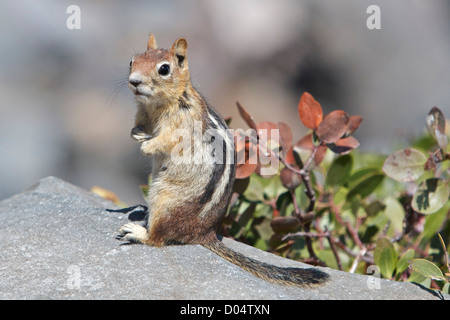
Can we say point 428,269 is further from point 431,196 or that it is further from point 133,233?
point 133,233

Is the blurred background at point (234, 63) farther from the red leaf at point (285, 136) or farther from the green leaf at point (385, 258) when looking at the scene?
the green leaf at point (385, 258)

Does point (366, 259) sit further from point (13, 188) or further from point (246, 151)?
point (13, 188)

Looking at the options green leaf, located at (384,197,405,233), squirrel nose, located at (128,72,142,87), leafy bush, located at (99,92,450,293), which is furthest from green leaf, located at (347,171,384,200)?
squirrel nose, located at (128,72,142,87)

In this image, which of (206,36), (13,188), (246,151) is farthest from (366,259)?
(206,36)

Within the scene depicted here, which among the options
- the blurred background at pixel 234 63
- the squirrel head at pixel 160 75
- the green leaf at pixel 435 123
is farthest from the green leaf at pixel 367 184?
the blurred background at pixel 234 63

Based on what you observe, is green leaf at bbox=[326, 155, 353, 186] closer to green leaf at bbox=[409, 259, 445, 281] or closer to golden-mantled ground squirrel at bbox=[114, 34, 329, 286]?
golden-mantled ground squirrel at bbox=[114, 34, 329, 286]
